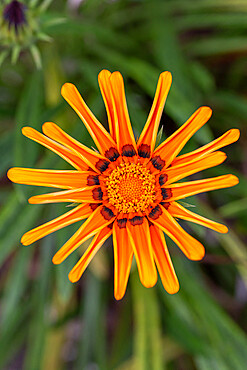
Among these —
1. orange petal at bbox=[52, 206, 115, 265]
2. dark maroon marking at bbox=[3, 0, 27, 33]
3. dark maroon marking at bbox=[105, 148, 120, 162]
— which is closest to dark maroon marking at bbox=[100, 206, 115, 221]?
orange petal at bbox=[52, 206, 115, 265]

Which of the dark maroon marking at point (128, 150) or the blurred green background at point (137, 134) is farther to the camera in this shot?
the blurred green background at point (137, 134)

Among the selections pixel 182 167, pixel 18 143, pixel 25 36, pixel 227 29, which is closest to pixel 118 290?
pixel 182 167

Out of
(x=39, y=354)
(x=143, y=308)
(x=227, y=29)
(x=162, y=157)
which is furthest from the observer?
(x=227, y=29)

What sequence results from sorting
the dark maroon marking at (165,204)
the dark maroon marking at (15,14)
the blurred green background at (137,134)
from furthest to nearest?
the blurred green background at (137,134) → the dark maroon marking at (15,14) → the dark maroon marking at (165,204)

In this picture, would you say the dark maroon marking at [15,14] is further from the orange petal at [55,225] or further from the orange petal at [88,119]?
the orange petal at [55,225]

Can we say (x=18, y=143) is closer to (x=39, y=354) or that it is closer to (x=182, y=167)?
(x=182, y=167)

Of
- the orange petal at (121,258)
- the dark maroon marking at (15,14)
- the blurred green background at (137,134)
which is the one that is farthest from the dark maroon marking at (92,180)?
the dark maroon marking at (15,14)
